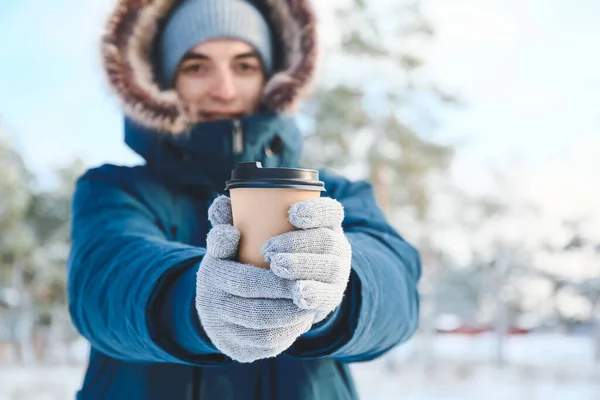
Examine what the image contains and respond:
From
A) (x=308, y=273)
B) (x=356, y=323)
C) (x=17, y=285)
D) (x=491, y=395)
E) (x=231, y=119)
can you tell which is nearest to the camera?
(x=308, y=273)

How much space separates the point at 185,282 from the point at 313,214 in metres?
0.17

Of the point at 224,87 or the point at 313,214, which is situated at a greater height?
the point at 224,87

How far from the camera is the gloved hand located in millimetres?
444

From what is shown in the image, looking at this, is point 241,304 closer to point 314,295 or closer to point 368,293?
point 314,295

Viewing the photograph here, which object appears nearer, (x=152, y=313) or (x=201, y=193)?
(x=152, y=313)

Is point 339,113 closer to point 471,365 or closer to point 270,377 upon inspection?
point 471,365

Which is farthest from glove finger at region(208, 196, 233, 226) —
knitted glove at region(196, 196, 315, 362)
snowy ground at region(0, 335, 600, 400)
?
snowy ground at region(0, 335, 600, 400)

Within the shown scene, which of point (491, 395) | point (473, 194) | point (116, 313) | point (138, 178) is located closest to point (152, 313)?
point (116, 313)

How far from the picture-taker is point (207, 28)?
2.98 ft

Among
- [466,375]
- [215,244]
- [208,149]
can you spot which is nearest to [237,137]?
[208,149]

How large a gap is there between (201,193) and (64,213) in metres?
7.08

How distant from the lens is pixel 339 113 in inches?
240

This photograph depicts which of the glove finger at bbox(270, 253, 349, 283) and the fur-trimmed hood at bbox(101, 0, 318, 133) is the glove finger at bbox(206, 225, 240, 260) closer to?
the glove finger at bbox(270, 253, 349, 283)

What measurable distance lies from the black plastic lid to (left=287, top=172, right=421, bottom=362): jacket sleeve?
0.47 ft
